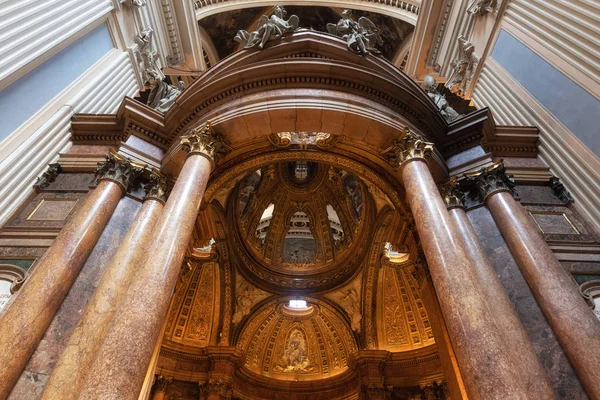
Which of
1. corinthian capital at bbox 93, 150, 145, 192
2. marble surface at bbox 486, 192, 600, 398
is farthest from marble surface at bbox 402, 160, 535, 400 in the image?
corinthian capital at bbox 93, 150, 145, 192

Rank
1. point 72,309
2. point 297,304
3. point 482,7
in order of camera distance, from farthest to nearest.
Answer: point 297,304 < point 482,7 < point 72,309

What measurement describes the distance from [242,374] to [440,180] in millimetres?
10441

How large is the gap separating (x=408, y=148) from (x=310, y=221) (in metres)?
9.69

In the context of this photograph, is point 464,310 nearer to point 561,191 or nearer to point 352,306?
point 561,191

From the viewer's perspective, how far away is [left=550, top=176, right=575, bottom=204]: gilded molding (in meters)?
7.09

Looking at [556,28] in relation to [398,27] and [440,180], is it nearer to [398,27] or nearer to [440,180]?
[440,180]

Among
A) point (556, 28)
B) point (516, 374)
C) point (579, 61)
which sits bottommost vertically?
point (516, 374)

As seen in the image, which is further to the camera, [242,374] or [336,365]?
[336,365]

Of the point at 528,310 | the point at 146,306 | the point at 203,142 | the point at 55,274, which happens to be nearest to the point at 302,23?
the point at 203,142

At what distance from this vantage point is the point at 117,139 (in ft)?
26.2

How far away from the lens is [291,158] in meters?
9.86

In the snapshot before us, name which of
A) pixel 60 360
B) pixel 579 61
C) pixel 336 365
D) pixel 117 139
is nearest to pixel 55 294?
pixel 60 360

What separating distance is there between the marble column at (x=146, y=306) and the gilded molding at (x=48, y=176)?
3043mm

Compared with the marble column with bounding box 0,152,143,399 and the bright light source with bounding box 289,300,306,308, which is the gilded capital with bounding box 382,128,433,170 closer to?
the marble column with bounding box 0,152,143,399
